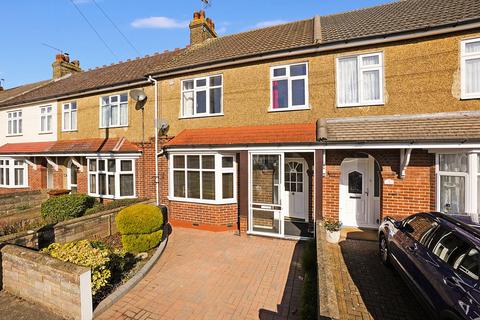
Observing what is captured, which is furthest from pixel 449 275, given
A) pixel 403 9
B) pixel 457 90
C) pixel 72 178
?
pixel 72 178

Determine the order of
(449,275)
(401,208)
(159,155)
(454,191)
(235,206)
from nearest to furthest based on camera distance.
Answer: (449,275) < (454,191) < (401,208) < (235,206) < (159,155)

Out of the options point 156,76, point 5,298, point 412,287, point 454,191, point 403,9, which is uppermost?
point 403,9

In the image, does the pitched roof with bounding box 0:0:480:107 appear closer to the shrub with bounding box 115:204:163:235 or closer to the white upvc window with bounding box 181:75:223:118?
the white upvc window with bounding box 181:75:223:118

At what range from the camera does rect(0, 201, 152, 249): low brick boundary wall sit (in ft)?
18.2

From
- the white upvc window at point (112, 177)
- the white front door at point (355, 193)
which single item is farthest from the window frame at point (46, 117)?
the white front door at point (355, 193)

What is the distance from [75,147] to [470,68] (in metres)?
14.8

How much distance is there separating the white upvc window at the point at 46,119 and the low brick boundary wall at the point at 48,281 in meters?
10.9

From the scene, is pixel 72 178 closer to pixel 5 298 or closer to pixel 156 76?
pixel 156 76

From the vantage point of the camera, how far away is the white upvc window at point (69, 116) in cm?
1216

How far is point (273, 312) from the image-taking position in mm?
4012

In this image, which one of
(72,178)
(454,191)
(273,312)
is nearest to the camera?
(273,312)

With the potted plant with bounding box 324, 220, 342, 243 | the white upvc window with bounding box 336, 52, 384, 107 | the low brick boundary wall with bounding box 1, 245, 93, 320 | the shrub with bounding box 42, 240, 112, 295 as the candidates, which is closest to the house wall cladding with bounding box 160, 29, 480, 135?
the white upvc window with bounding box 336, 52, 384, 107

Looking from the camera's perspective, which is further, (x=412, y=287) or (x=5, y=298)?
(x=5, y=298)

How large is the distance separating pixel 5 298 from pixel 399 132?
9283mm
